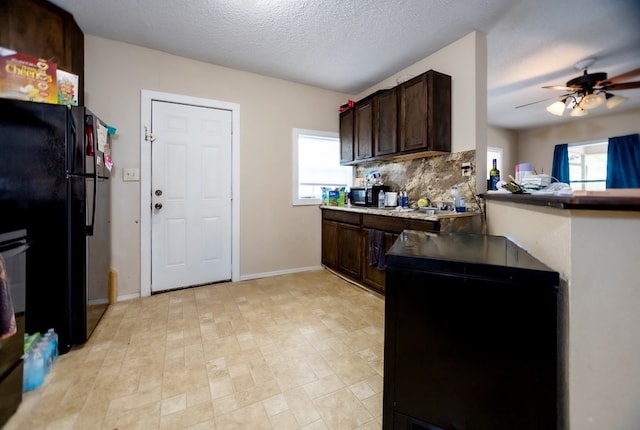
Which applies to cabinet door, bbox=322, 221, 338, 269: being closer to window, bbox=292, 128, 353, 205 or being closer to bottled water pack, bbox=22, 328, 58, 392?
window, bbox=292, 128, 353, 205

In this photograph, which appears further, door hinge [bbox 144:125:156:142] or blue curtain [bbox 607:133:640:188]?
blue curtain [bbox 607:133:640:188]

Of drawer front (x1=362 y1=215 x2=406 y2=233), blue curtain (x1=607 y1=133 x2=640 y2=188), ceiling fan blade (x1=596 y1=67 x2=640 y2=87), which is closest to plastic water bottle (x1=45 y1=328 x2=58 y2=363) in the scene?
drawer front (x1=362 y1=215 x2=406 y2=233)

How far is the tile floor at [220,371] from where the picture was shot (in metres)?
1.28

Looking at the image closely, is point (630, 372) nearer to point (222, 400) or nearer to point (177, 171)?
point (222, 400)

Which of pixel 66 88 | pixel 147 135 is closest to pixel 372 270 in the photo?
pixel 147 135

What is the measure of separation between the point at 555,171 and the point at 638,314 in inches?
250

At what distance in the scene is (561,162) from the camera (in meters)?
5.46

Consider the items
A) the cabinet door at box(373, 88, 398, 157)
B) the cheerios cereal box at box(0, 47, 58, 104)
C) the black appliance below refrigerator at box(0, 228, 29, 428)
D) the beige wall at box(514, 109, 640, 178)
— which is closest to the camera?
the black appliance below refrigerator at box(0, 228, 29, 428)

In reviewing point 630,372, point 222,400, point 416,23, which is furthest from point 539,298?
point 416,23

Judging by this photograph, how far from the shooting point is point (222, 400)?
1387 millimetres

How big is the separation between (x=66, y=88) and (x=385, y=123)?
292cm

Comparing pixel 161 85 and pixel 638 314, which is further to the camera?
pixel 161 85

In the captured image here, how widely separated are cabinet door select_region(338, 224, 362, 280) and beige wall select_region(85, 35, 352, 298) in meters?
0.55

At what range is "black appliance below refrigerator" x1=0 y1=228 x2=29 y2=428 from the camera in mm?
1113
